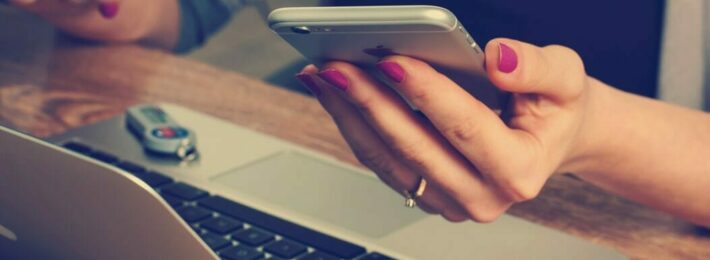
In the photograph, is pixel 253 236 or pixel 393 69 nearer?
Result: pixel 393 69

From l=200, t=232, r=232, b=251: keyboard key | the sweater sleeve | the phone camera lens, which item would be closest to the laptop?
l=200, t=232, r=232, b=251: keyboard key

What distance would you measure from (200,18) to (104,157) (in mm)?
433

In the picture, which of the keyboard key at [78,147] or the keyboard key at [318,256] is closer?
the keyboard key at [318,256]

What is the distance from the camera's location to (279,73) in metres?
1.15

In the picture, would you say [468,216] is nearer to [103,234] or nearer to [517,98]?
[517,98]

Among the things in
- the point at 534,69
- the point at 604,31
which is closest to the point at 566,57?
the point at 534,69

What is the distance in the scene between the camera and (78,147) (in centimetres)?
75

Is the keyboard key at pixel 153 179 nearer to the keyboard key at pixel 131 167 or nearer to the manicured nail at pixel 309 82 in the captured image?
the keyboard key at pixel 131 167

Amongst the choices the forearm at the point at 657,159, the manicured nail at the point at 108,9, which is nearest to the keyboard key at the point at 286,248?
the forearm at the point at 657,159

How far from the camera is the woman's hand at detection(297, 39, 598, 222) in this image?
1.64 feet

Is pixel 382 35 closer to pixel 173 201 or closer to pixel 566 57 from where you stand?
pixel 566 57

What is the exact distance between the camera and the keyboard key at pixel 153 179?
2.27 feet

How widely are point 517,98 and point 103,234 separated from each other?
0.79 ft

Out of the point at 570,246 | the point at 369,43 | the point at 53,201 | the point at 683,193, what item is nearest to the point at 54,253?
the point at 53,201
